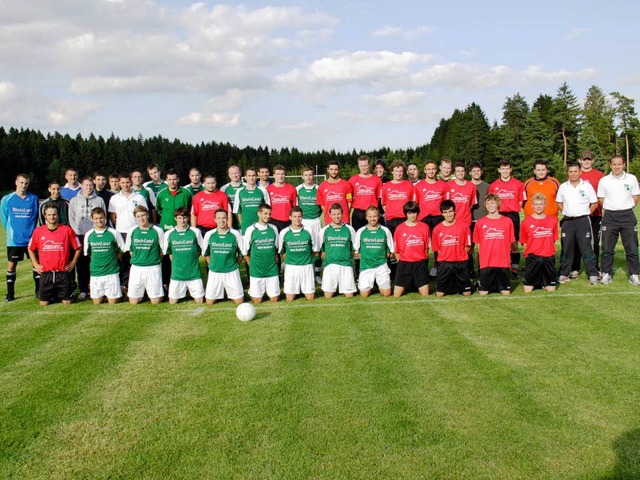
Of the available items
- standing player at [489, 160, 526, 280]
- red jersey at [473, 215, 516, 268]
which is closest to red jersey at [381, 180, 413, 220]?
red jersey at [473, 215, 516, 268]

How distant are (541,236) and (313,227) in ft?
12.3

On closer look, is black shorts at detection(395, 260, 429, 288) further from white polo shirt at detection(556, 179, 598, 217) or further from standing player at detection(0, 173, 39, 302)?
standing player at detection(0, 173, 39, 302)

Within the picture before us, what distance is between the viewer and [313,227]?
877cm

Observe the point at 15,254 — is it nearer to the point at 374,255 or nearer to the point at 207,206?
the point at 207,206

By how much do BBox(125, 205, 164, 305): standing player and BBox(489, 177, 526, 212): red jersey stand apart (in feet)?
18.9

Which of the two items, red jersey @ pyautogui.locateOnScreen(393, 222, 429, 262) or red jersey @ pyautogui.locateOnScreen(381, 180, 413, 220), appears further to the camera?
red jersey @ pyautogui.locateOnScreen(381, 180, 413, 220)

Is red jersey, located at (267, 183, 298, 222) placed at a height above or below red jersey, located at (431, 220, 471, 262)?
above

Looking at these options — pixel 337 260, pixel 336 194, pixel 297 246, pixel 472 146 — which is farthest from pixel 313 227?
pixel 472 146

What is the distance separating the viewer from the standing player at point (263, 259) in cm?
771

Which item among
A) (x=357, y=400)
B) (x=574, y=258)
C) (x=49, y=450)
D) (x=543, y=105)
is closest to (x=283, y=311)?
(x=357, y=400)

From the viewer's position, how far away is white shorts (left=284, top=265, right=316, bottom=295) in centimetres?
772

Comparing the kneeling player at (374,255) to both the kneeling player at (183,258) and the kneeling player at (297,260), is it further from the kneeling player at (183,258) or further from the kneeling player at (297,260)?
the kneeling player at (183,258)

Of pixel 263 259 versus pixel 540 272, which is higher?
pixel 263 259

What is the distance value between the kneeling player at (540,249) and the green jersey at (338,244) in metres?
2.81
